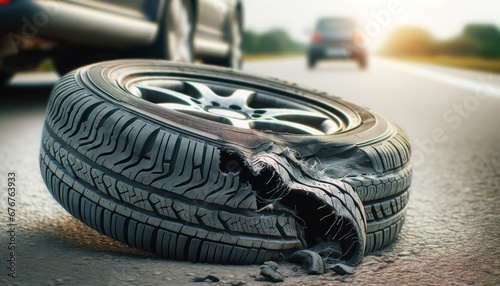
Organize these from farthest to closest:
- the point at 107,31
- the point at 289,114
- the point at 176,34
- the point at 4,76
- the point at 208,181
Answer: the point at 4,76 < the point at 176,34 < the point at 107,31 < the point at 289,114 < the point at 208,181

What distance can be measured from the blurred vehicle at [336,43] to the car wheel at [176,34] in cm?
1385

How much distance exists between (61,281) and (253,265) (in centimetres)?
52

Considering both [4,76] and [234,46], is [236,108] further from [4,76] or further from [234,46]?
[234,46]

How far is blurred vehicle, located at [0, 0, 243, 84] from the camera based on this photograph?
4152mm

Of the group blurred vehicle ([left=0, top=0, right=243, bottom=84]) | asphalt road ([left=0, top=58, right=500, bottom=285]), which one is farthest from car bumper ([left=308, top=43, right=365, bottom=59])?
asphalt road ([left=0, top=58, right=500, bottom=285])

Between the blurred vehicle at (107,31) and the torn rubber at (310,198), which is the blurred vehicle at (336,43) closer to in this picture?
the blurred vehicle at (107,31)

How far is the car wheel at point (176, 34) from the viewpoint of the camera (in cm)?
553

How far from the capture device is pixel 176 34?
19.0ft

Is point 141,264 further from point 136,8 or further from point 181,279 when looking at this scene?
point 136,8

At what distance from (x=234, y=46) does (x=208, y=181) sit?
6.44m

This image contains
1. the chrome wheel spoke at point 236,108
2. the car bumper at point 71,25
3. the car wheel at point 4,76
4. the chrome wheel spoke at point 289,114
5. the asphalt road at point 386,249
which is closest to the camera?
the asphalt road at point 386,249

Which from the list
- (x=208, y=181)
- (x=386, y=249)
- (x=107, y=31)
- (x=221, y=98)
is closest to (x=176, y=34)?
(x=107, y=31)

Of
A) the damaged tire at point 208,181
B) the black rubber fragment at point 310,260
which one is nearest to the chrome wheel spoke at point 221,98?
the damaged tire at point 208,181

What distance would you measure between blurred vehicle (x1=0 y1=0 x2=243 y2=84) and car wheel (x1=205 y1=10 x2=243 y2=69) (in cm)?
17
